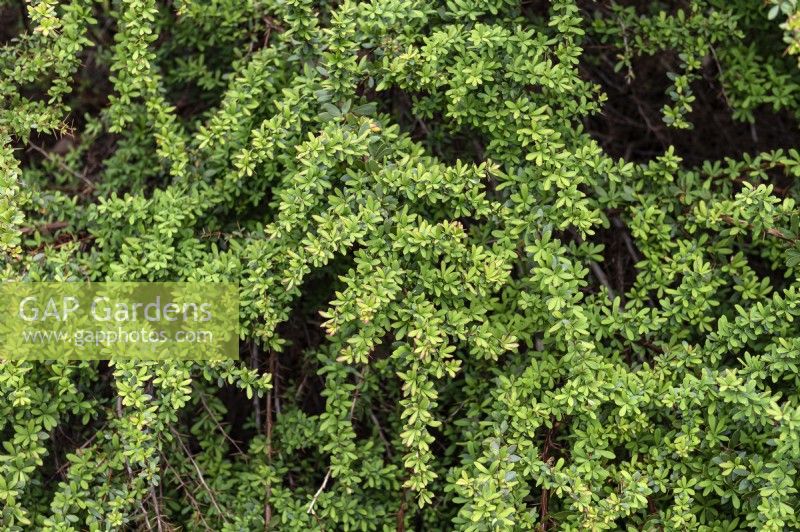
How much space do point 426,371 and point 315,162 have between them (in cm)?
74

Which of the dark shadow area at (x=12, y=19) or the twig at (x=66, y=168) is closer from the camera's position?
the twig at (x=66, y=168)

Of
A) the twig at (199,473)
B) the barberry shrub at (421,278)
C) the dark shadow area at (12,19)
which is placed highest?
the dark shadow area at (12,19)

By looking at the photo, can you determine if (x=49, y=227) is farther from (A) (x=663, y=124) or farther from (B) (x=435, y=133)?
(A) (x=663, y=124)

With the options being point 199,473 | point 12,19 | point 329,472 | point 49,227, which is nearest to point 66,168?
point 49,227

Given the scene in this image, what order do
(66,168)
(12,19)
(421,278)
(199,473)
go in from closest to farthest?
(421,278) < (199,473) < (66,168) < (12,19)

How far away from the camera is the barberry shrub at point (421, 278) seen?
2666 millimetres

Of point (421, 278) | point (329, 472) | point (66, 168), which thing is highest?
point (66, 168)

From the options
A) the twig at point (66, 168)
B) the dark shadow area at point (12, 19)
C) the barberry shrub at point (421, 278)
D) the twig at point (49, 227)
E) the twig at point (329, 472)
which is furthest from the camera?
the dark shadow area at point (12, 19)

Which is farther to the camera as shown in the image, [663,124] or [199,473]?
[663,124]

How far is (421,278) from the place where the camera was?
2.69 m

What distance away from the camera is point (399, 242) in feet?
8.72

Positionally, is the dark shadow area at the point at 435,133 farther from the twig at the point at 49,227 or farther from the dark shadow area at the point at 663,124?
the twig at the point at 49,227

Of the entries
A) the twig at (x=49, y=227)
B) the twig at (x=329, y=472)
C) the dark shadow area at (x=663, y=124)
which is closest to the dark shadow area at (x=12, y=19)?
the twig at (x=49, y=227)

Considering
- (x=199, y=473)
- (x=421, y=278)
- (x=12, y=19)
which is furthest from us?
(x=12, y=19)
